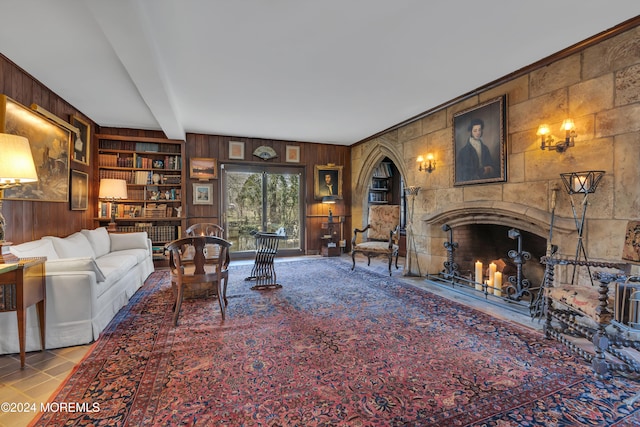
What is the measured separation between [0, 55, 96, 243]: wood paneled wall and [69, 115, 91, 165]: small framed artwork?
0.31 ft

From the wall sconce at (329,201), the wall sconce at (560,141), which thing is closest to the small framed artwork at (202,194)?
the wall sconce at (329,201)

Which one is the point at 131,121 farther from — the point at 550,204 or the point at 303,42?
the point at 550,204

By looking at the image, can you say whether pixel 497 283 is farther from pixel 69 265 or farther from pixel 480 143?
pixel 69 265

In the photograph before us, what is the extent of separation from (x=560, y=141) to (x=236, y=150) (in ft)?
17.9

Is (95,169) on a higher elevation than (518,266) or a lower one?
higher

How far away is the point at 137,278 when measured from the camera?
12.8 feet

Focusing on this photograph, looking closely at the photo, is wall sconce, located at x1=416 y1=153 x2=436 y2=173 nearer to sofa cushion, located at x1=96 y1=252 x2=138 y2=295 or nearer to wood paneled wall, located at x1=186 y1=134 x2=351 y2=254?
wood paneled wall, located at x1=186 y1=134 x2=351 y2=254

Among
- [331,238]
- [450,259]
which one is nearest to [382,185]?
[331,238]

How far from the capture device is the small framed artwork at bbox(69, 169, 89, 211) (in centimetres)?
425

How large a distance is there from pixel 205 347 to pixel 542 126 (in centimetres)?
388

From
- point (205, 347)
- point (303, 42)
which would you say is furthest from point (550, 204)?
point (205, 347)

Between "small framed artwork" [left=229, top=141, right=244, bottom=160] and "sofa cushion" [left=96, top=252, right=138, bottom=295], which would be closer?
"sofa cushion" [left=96, top=252, right=138, bottom=295]

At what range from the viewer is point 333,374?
196 cm

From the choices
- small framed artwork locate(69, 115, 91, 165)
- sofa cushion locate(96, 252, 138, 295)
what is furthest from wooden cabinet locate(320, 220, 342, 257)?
small framed artwork locate(69, 115, 91, 165)
